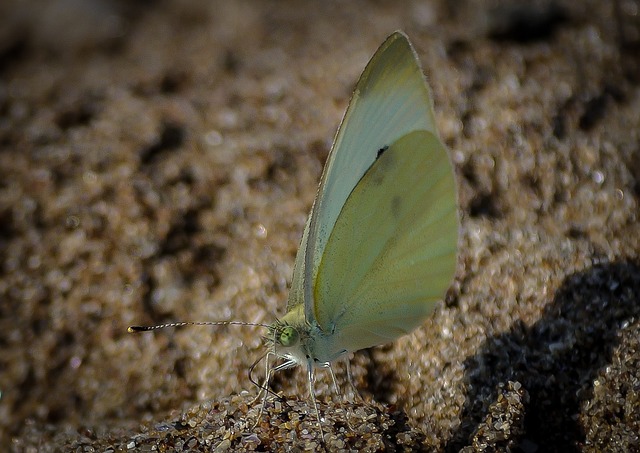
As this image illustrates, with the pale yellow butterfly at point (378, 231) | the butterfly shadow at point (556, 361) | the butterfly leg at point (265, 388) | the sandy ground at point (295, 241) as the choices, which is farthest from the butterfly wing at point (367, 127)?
the butterfly shadow at point (556, 361)

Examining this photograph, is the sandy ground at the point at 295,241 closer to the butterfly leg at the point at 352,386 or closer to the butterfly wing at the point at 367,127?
the butterfly leg at the point at 352,386

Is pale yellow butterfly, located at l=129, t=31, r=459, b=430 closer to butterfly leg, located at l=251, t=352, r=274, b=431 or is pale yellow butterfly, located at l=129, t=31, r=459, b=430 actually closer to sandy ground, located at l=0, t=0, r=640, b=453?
butterfly leg, located at l=251, t=352, r=274, b=431

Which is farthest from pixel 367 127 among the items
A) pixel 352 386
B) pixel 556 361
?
pixel 556 361

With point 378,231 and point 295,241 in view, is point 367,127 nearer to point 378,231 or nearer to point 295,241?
point 378,231

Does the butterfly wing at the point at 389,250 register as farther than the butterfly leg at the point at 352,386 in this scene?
No

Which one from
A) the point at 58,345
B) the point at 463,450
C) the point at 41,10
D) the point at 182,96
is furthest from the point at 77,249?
the point at 41,10
